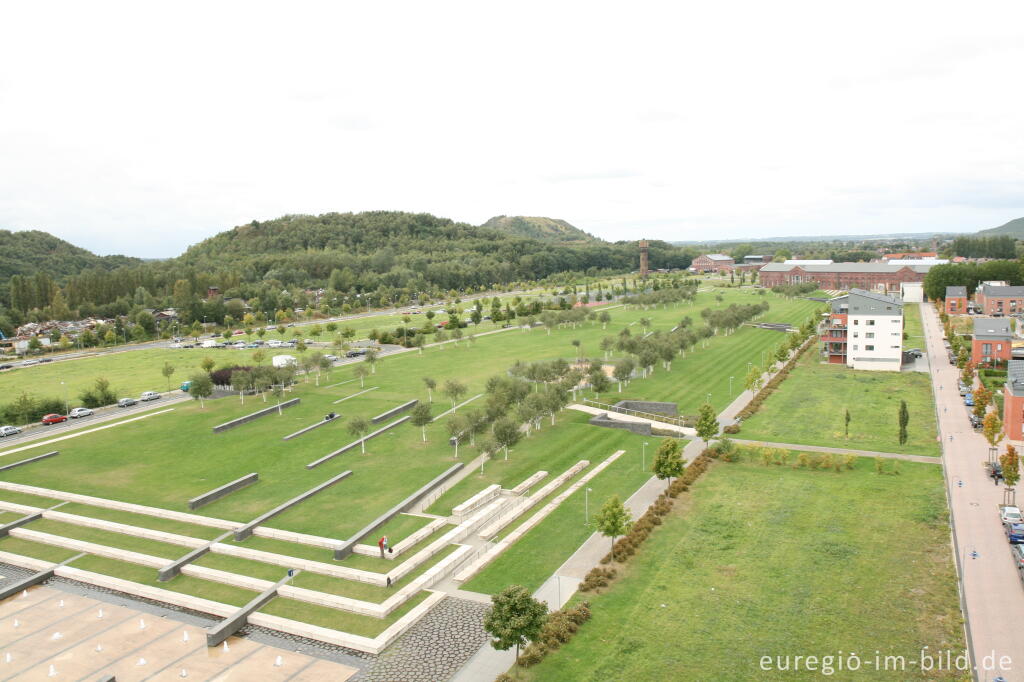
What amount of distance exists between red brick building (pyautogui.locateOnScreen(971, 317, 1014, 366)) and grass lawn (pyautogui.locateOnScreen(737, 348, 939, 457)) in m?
5.28

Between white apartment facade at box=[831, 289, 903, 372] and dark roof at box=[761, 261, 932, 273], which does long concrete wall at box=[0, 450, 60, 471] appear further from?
dark roof at box=[761, 261, 932, 273]

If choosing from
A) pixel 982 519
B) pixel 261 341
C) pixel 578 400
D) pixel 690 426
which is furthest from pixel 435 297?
pixel 982 519

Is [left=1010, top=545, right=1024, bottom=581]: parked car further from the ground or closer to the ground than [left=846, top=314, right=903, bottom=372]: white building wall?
closer to the ground

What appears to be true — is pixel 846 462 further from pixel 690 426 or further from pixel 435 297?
pixel 435 297

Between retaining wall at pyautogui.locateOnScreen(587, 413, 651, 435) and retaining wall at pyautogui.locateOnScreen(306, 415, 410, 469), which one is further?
retaining wall at pyautogui.locateOnScreen(587, 413, 651, 435)

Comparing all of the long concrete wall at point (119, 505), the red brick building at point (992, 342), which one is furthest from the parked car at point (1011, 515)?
the red brick building at point (992, 342)

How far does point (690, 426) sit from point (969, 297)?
9349 centimetres

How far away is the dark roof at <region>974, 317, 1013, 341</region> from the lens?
5584 cm

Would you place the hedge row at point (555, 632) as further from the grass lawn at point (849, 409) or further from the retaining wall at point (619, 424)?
the grass lawn at point (849, 409)

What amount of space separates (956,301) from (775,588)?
94.3 metres

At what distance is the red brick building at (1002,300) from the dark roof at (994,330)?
41000 mm

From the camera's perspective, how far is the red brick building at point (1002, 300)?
88312 mm

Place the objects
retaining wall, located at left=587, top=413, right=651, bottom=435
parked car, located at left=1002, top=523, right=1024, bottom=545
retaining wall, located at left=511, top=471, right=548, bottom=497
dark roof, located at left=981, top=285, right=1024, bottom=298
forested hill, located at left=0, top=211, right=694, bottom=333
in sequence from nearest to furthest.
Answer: parked car, located at left=1002, top=523, right=1024, bottom=545
retaining wall, located at left=511, top=471, right=548, bottom=497
retaining wall, located at left=587, top=413, right=651, bottom=435
dark roof, located at left=981, top=285, right=1024, bottom=298
forested hill, located at left=0, top=211, right=694, bottom=333

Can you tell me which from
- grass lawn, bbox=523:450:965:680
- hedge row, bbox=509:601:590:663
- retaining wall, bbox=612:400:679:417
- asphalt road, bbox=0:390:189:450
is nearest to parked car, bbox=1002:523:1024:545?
grass lawn, bbox=523:450:965:680
